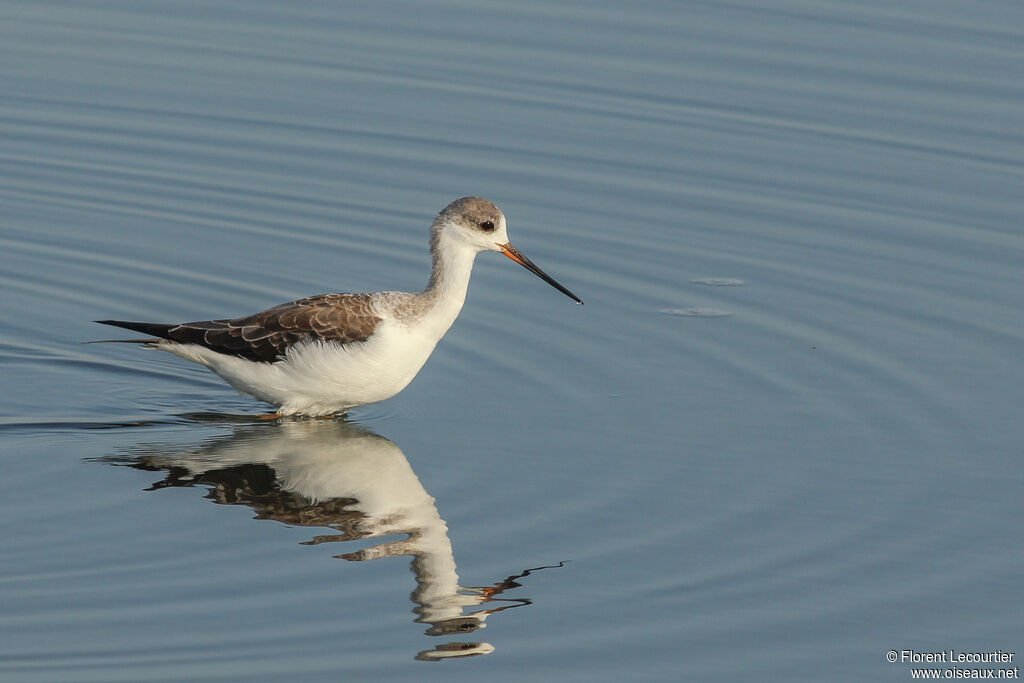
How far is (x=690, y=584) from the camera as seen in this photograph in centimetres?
950

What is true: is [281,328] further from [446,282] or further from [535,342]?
[535,342]

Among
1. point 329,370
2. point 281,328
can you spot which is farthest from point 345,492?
point 281,328

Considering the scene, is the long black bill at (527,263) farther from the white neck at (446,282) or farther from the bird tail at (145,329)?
the bird tail at (145,329)

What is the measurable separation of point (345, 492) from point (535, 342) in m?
2.96

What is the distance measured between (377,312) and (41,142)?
237 inches

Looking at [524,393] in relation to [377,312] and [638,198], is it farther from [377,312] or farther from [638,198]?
[638,198]

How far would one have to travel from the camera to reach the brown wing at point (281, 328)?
1227 cm

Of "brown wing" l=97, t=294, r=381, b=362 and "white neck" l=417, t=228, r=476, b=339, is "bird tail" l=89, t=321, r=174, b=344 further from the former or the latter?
"white neck" l=417, t=228, r=476, b=339

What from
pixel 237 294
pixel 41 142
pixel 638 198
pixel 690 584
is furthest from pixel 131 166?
pixel 690 584

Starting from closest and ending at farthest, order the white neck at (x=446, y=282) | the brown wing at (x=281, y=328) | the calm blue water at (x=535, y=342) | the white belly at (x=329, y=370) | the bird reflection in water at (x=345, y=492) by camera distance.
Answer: the calm blue water at (x=535, y=342) → the bird reflection in water at (x=345, y=492) → the white belly at (x=329, y=370) → the brown wing at (x=281, y=328) → the white neck at (x=446, y=282)

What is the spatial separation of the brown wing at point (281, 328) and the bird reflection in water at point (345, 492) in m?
0.58

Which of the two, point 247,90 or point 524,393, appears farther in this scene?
point 247,90

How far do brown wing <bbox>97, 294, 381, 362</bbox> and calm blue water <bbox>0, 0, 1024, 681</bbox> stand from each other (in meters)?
0.47

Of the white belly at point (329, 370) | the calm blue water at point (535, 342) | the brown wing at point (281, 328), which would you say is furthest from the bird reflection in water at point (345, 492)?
the brown wing at point (281, 328)
